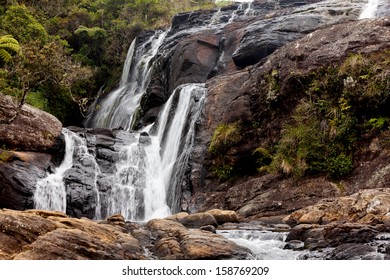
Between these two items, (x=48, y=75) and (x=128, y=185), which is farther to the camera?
(x=48, y=75)

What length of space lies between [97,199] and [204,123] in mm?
6057

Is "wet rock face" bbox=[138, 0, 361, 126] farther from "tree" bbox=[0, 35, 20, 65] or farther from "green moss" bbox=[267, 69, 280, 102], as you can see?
"tree" bbox=[0, 35, 20, 65]

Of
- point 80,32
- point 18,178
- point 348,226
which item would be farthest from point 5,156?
point 80,32

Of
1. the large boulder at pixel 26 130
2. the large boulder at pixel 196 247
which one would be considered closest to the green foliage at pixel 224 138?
the large boulder at pixel 196 247

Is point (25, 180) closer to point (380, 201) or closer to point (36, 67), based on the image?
point (36, 67)

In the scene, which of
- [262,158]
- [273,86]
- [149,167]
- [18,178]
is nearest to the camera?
[262,158]

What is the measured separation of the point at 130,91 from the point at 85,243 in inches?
1032

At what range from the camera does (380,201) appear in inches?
392

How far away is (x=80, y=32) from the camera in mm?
37438

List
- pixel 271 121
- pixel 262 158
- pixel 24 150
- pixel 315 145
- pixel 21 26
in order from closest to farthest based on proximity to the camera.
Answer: pixel 315 145 < pixel 262 158 < pixel 271 121 < pixel 24 150 < pixel 21 26

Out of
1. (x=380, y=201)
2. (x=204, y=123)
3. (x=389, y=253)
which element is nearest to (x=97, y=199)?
(x=204, y=123)

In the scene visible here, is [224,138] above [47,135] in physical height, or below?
below

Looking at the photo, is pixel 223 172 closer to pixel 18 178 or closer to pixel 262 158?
pixel 262 158

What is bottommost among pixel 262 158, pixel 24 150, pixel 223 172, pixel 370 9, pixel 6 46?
pixel 223 172
